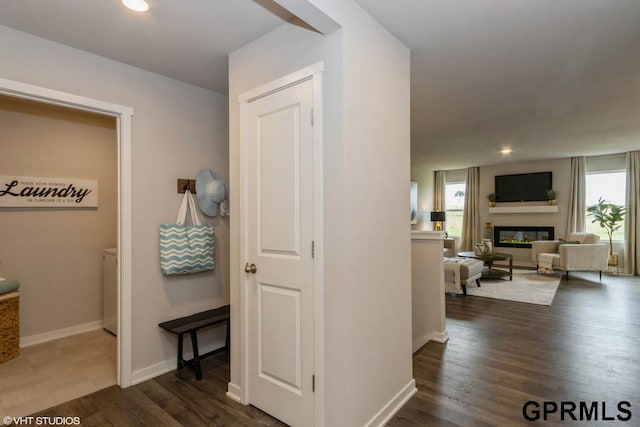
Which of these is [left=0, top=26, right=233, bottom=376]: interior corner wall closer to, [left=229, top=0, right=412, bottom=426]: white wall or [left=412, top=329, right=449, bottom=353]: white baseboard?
[left=229, top=0, right=412, bottom=426]: white wall

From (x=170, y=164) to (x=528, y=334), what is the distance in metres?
3.91

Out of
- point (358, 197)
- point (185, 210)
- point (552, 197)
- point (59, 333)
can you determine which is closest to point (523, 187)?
point (552, 197)

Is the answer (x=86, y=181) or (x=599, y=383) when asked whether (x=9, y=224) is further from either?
(x=599, y=383)

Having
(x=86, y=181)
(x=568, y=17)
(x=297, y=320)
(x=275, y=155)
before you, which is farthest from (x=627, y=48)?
(x=86, y=181)

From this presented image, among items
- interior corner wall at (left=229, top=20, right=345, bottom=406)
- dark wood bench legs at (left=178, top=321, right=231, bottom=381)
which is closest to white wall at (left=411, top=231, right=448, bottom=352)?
interior corner wall at (left=229, top=20, right=345, bottom=406)

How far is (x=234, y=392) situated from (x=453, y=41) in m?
2.90

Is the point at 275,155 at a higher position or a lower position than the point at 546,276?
higher

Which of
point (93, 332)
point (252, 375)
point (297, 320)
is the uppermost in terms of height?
point (297, 320)

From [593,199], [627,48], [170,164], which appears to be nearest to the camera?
→ [627,48]

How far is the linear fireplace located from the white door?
315 inches

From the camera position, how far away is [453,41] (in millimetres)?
2299

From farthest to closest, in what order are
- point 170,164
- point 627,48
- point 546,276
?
1. point 546,276
2. point 170,164
3. point 627,48

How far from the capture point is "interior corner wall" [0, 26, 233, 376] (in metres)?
2.32

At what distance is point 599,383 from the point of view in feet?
8.06
